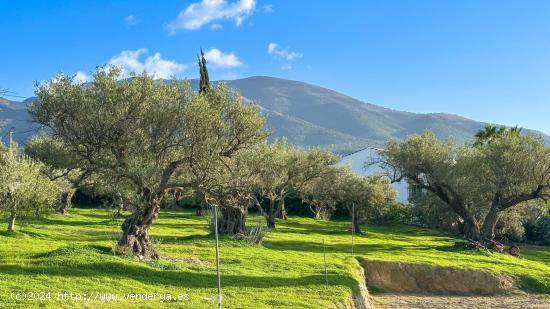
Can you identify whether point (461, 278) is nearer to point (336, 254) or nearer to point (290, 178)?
point (336, 254)

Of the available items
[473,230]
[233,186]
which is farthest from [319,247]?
[473,230]

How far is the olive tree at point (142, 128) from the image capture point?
21.4 meters

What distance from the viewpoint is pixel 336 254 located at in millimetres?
32500

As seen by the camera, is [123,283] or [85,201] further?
[85,201]

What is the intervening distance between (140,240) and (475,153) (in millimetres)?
31538

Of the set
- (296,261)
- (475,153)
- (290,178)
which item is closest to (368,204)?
(290,178)

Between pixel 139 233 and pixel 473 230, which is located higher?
pixel 139 233

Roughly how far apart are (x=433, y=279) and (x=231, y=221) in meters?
14.6

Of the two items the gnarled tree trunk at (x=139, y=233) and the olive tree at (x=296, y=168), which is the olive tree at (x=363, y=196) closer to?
the olive tree at (x=296, y=168)

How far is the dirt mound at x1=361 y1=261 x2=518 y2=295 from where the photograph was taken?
28.7m

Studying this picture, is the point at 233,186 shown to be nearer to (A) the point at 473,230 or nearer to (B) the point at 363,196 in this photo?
(A) the point at 473,230

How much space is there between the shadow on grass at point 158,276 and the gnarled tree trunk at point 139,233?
3.58 metres

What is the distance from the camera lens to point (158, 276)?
19141 mm

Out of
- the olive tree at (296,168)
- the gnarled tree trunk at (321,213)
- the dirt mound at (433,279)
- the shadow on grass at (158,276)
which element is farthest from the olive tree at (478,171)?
the shadow on grass at (158,276)
